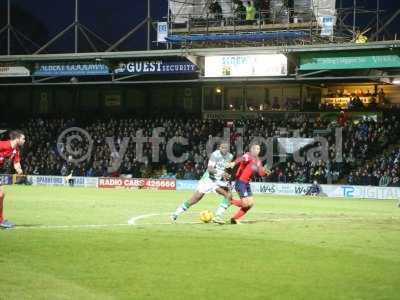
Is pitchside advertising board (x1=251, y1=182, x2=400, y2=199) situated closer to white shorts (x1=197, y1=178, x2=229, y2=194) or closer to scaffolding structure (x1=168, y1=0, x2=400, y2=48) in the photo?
scaffolding structure (x1=168, y1=0, x2=400, y2=48)

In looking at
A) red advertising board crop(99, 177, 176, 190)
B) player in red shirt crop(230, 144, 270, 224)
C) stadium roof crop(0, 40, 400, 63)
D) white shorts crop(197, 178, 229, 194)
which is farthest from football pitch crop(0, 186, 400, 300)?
red advertising board crop(99, 177, 176, 190)

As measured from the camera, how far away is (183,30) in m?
40.0

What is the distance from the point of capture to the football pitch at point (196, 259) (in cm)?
920

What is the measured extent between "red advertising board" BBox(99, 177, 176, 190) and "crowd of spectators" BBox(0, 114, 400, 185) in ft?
2.65

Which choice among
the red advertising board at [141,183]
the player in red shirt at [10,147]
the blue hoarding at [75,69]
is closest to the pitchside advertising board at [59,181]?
the red advertising board at [141,183]

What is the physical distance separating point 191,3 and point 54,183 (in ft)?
46.7

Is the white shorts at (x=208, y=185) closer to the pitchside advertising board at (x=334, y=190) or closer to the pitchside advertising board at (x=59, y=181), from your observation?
the pitchside advertising board at (x=334, y=190)

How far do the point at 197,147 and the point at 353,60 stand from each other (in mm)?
11566

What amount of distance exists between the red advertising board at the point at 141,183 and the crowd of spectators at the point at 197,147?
0.81 metres

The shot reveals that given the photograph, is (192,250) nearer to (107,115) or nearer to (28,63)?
(28,63)

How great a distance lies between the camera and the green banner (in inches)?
1332

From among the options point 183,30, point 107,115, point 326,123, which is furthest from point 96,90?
point 326,123

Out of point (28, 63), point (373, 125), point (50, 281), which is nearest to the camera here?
point (50, 281)

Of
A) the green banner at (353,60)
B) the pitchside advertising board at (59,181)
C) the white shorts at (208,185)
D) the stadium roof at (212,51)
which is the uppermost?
the stadium roof at (212,51)
